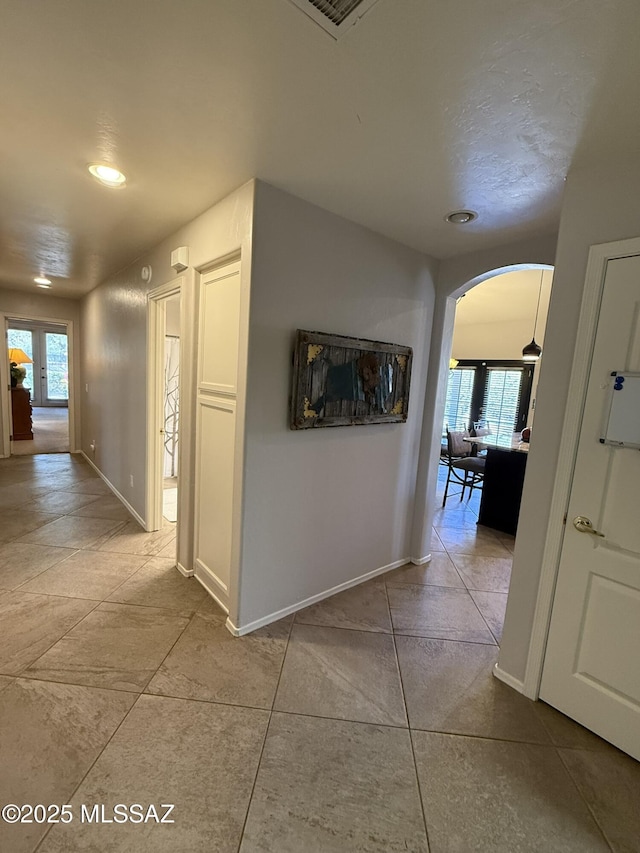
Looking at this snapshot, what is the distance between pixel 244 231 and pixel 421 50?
3.62 ft

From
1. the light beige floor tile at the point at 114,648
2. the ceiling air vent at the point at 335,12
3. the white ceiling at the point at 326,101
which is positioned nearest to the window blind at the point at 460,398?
the white ceiling at the point at 326,101

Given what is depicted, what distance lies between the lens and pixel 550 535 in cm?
179

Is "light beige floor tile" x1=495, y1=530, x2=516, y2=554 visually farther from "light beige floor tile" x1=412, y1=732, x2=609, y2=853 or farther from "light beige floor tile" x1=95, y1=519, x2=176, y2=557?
"light beige floor tile" x1=95, y1=519, x2=176, y2=557

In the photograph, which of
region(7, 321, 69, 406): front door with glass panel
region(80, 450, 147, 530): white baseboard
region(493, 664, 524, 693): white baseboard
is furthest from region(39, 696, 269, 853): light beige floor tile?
region(7, 321, 69, 406): front door with glass panel

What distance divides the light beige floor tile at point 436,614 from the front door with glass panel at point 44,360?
1132 cm

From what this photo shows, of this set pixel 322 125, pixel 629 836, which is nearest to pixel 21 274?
pixel 322 125

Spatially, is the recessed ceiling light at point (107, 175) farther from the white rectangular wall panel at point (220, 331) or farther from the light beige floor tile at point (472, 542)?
the light beige floor tile at point (472, 542)

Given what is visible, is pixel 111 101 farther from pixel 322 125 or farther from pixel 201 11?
pixel 322 125

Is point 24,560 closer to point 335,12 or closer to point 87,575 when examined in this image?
point 87,575

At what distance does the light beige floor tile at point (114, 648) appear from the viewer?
72.3 inches

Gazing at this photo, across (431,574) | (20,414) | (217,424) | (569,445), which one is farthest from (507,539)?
(20,414)

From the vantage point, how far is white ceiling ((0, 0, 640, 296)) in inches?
40.7

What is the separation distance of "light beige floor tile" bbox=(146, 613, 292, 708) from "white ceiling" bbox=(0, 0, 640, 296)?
246 centimetres

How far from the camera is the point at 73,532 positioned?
3.39 meters
